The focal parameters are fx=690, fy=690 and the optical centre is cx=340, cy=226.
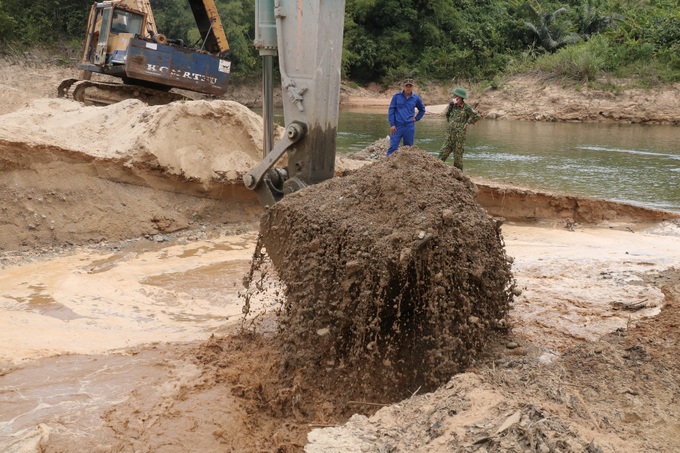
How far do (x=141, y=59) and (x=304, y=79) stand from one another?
9.53 meters

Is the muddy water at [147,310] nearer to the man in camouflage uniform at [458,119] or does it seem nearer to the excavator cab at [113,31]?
the man in camouflage uniform at [458,119]

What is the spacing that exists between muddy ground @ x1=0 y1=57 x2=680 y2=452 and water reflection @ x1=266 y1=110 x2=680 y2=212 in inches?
90.0

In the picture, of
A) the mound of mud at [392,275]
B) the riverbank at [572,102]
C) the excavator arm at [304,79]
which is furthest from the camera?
the riverbank at [572,102]

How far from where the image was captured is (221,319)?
18.4 ft

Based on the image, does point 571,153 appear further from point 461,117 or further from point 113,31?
point 113,31

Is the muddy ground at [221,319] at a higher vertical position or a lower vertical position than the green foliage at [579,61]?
lower

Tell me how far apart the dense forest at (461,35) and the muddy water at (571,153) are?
4.79 m

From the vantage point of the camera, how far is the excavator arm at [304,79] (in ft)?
16.4

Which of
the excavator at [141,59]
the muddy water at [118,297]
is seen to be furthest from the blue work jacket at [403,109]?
the excavator at [141,59]

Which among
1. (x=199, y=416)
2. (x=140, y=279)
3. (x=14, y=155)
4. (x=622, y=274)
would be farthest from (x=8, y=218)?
(x=622, y=274)

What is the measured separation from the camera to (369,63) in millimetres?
33688

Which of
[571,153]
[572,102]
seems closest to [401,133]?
[571,153]

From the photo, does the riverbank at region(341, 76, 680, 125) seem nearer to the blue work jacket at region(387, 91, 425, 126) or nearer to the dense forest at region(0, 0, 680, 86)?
the dense forest at region(0, 0, 680, 86)

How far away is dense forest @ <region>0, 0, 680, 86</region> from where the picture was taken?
1043 inches
